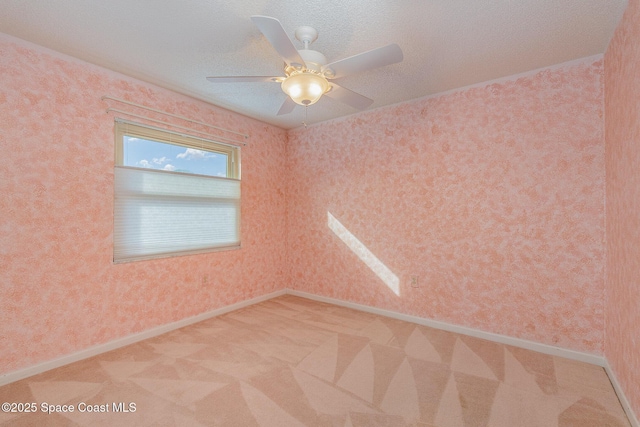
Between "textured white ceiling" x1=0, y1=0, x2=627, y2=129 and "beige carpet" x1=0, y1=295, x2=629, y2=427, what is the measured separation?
2479mm

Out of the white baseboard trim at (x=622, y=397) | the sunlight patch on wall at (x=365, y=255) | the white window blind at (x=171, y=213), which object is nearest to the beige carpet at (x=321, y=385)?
the white baseboard trim at (x=622, y=397)

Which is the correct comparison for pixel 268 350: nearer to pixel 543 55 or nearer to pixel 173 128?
pixel 173 128

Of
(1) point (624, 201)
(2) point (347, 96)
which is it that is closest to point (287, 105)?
(2) point (347, 96)

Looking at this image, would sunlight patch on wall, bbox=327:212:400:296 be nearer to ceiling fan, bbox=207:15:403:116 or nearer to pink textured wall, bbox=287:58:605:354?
pink textured wall, bbox=287:58:605:354

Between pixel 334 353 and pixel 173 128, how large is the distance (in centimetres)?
276

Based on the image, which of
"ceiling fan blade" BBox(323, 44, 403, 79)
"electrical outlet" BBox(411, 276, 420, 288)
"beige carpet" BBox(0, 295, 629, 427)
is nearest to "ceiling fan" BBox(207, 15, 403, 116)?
"ceiling fan blade" BBox(323, 44, 403, 79)

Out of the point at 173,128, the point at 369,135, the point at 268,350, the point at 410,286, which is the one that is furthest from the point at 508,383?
the point at 173,128

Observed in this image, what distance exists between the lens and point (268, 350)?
2539mm

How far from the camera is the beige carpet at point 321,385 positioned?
1708 mm

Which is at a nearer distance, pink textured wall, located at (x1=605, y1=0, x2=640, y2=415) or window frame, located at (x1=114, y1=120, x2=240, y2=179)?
pink textured wall, located at (x1=605, y1=0, x2=640, y2=415)

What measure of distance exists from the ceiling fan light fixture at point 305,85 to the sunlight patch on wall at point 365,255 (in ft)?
7.12

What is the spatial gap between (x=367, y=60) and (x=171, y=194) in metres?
2.37

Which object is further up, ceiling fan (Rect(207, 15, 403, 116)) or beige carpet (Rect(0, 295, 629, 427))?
ceiling fan (Rect(207, 15, 403, 116))

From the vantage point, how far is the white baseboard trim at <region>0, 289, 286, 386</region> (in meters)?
2.09
